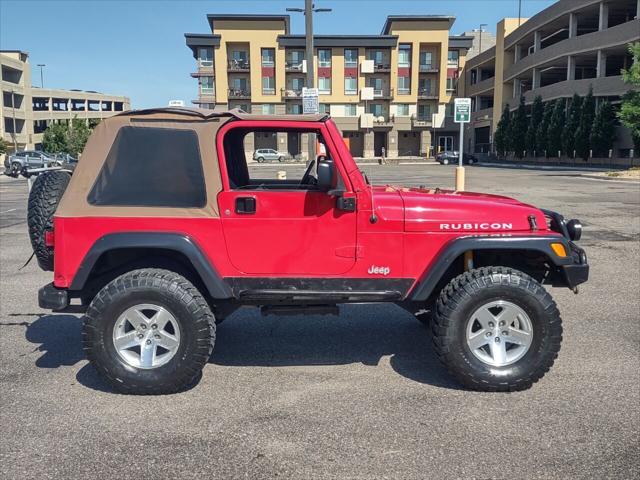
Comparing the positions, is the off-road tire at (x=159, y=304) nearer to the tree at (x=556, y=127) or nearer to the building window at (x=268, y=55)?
the tree at (x=556, y=127)

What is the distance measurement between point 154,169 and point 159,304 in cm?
101

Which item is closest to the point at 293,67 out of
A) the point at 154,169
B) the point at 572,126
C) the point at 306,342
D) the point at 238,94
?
the point at 238,94

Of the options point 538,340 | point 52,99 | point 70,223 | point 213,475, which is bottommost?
point 213,475

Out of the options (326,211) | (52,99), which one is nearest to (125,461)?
(326,211)

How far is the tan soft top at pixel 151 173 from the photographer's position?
4.07 metres

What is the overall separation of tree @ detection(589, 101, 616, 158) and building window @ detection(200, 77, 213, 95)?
160 ft

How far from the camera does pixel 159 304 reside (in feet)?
13.2

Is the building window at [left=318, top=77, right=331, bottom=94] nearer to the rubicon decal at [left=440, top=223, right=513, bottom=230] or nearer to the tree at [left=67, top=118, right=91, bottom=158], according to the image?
the tree at [left=67, top=118, right=91, bottom=158]

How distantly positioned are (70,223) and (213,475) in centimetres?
214

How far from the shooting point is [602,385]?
13.9 feet

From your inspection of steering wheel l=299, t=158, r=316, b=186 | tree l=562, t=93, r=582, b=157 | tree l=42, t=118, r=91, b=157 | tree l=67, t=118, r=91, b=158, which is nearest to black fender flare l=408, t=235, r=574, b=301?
steering wheel l=299, t=158, r=316, b=186

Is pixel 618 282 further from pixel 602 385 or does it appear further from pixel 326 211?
pixel 326 211

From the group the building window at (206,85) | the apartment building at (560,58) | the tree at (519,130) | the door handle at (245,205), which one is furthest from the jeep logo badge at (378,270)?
the building window at (206,85)

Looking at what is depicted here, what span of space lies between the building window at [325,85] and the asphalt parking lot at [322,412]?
A: 70507 mm
